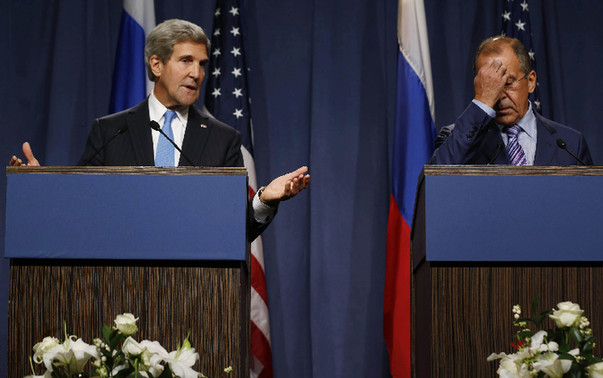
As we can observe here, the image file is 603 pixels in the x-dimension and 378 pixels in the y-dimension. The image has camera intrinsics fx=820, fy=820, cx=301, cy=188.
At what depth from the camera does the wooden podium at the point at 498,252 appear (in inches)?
92.0

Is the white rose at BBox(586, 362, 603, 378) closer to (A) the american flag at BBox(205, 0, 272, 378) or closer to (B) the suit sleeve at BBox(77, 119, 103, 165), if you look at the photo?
(B) the suit sleeve at BBox(77, 119, 103, 165)

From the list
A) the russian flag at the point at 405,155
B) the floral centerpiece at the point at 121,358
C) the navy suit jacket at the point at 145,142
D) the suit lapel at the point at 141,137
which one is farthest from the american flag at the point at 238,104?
the floral centerpiece at the point at 121,358

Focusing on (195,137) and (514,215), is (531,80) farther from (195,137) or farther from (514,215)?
(195,137)

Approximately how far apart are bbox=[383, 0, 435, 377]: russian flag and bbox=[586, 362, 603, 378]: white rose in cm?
294

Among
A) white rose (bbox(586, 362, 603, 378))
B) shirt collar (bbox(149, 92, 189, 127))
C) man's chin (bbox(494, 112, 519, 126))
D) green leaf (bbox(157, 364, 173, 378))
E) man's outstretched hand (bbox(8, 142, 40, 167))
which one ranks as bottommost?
white rose (bbox(586, 362, 603, 378))

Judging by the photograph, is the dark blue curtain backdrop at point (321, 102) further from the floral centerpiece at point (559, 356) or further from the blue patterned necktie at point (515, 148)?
the floral centerpiece at point (559, 356)

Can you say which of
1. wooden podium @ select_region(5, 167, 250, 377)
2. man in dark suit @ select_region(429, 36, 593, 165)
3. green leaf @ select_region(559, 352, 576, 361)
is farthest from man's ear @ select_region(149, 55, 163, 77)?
green leaf @ select_region(559, 352, 576, 361)

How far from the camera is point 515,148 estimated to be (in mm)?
3195

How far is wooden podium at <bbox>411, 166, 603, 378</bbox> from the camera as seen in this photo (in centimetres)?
234

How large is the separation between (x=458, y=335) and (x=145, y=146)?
4.33ft

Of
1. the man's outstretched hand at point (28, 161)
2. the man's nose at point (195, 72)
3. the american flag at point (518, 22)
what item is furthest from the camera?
the american flag at point (518, 22)

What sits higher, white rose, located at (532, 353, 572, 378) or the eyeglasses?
the eyeglasses

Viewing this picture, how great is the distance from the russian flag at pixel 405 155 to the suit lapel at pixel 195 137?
1550 mm

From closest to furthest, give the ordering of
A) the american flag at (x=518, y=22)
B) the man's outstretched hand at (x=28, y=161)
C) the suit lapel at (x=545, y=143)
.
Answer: the man's outstretched hand at (x=28, y=161) < the suit lapel at (x=545, y=143) < the american flag at (x=518, y=22)
